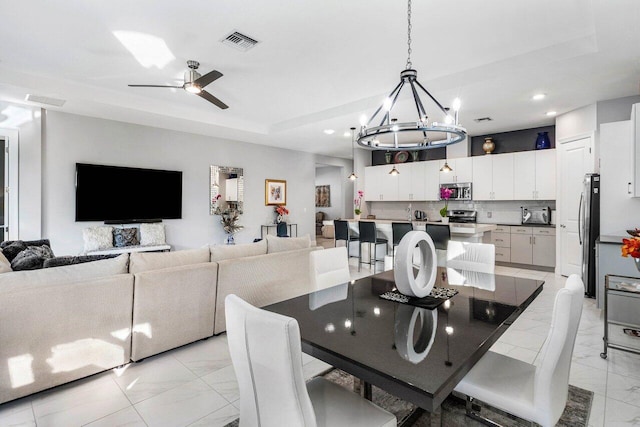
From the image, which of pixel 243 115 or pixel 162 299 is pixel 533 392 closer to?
pixel 162 299

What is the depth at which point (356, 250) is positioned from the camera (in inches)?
A: 261

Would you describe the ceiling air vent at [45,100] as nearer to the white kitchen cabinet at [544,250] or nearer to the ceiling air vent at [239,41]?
the ceiling air vent at [239,41]

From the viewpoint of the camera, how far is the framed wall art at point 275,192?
7.59m

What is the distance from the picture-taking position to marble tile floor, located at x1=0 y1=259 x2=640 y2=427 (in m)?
1.92

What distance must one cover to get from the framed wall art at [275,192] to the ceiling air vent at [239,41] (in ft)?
14.6

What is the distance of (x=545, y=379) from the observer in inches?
51.1

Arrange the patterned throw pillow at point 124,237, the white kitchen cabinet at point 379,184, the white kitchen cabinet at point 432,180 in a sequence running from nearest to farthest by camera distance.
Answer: the patterned throw pillow at point 124,237 < the white kitchen cabinet at point 432,180 < the white kitchen cabinet at point 379,184

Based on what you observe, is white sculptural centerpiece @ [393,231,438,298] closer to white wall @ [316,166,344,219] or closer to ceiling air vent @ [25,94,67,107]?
ceiling air vent @ [25,94,67,107]

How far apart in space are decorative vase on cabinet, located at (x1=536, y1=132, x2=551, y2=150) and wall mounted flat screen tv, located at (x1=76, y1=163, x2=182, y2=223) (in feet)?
22.0

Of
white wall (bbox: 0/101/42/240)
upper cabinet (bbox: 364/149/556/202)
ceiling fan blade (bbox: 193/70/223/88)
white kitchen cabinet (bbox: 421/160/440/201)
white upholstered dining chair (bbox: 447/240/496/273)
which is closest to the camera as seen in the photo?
white upholstered dining chair (bbox: 447/240/496/273)

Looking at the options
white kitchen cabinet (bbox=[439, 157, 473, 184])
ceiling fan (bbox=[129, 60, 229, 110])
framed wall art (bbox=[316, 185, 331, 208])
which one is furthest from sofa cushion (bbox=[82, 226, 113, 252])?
framed wall art (bbox=[316, 185, 331, 208])

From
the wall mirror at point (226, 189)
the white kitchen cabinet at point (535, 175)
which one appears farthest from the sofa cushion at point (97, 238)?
the white kitchen cabinet at point (535, 175)

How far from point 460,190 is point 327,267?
542 centimetres

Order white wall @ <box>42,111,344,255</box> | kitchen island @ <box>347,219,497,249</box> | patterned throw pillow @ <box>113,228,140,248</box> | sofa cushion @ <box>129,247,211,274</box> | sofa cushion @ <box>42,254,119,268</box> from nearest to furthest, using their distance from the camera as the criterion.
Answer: sofa cushion @ <box>42,254,119,268</box>, sofa cushion @ <box>129,247,211,274</box>, white wall @ <box>42,111,344,255</box>, kitchen island @ <box>347,219,497,249</box>, patterned throw pillow @ <box>113,228,140,248</box>
